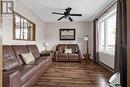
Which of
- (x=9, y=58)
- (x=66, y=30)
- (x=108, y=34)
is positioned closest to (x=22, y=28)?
(x=9, y=58)

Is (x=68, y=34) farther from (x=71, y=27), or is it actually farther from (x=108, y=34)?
(x=108, y=34)

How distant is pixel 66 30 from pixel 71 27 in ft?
1.17

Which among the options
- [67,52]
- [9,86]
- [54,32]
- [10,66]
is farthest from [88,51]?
[9,86]

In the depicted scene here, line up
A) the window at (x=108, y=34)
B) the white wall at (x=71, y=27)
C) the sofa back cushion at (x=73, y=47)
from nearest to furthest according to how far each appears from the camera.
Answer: the window at (x=108, y=34) → the sofa back cushion at (x=73, y=47) → the white wall at (x=71, y=27)

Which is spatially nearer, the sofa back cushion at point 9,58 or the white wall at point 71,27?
the sofa back cushion at point 9,58

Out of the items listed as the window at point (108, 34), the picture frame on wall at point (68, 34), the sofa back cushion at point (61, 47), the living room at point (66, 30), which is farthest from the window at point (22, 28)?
the window at point (108, 34)

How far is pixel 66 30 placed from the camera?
829 centimetres

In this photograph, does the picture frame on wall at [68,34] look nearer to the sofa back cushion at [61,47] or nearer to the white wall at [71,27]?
the white wall at [71,27]

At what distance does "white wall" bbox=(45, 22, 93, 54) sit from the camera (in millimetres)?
8250

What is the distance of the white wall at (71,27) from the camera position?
825 centimetres

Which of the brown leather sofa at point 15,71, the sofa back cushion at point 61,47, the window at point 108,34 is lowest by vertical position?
the brown leather sofa at point 15,71

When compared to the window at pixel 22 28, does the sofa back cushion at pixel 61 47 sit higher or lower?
lower

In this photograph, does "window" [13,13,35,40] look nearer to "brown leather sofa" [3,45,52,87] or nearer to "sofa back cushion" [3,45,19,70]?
"brown leather sofa" [3,45,52,87]

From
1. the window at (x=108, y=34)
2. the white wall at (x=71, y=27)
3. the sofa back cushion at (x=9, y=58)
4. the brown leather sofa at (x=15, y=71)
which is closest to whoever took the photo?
the brown leather sofa at (x=15, y=71)
